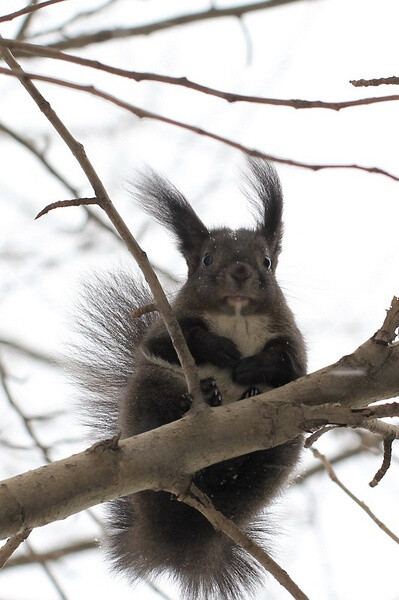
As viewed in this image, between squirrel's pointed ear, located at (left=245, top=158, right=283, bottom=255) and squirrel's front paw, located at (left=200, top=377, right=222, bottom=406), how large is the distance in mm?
802

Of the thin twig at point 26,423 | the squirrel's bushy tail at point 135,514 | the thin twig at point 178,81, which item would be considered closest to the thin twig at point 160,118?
the thin twig at point 178,81

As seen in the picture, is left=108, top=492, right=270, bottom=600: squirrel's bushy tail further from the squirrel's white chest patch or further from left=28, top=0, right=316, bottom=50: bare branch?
left=28, top=0, right=316, bottom=50: bare branch

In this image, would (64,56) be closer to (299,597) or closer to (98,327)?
(299,597)

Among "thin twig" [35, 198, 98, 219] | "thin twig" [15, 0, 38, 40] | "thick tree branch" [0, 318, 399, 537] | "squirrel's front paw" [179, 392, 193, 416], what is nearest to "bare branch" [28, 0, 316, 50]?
"thin twig" [15, 0, 38, 40]

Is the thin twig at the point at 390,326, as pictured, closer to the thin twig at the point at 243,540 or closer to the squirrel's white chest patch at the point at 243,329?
the thin twig at the point at 243,540

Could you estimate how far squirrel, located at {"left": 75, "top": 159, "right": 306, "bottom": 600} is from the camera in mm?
2766

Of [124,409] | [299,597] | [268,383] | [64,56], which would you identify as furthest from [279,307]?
[64,56]

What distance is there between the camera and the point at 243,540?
6.93 ft

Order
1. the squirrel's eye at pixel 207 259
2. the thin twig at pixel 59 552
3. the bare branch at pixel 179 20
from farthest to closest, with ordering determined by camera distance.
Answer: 1. the thin twig at pixel 59 552
2. the bare branch at pixel 179 20
3. the squirrel's eye at pixel 207 259

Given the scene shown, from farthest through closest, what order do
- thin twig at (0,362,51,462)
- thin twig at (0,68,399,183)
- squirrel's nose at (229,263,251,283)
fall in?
thin twig at (0,362,51,462), squirrel's nose at (229,263,251,283), thin twig at (0,68,399,183)

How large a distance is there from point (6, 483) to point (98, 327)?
1.56 metres

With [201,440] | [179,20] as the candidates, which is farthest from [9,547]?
[179,20]

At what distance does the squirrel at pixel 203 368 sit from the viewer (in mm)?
2766

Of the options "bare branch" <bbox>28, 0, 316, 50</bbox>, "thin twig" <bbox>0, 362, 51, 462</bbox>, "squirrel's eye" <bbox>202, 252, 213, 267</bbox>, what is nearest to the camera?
"squirrel's eye" <bbox>202, 252, 213, 267</bbox>
